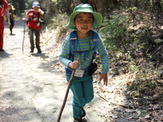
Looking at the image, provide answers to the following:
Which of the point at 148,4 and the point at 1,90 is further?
the point at 148,4

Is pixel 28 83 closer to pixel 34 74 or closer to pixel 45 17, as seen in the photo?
pixel 34 74

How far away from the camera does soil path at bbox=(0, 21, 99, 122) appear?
12.4 ft

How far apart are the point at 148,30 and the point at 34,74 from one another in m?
3.40

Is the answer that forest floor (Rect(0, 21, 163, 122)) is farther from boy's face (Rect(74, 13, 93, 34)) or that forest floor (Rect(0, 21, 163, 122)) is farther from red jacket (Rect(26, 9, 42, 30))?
red jacket (Rect(26, 9, 42, 30))

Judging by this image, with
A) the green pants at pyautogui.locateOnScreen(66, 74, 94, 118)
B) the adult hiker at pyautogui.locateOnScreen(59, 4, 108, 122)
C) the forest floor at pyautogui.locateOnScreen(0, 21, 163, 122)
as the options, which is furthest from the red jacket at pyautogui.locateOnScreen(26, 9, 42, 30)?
the green pants at pyautogui.locateOnScreen(66, 74, 94, 118)

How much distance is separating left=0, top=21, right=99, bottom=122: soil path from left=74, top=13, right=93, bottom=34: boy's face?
61.6 inches

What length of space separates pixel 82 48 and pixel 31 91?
2.22m

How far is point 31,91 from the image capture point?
15.8 ft

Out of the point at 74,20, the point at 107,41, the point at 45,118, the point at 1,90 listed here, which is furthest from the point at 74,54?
the point at 107,41

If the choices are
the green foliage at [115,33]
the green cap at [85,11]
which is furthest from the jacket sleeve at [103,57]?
the green foliage at [115,33]

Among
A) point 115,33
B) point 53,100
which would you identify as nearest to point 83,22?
point 53,100

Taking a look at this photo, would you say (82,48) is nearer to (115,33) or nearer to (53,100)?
(53,100)

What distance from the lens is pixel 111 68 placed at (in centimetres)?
571

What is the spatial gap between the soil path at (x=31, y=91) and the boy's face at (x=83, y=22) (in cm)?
156
